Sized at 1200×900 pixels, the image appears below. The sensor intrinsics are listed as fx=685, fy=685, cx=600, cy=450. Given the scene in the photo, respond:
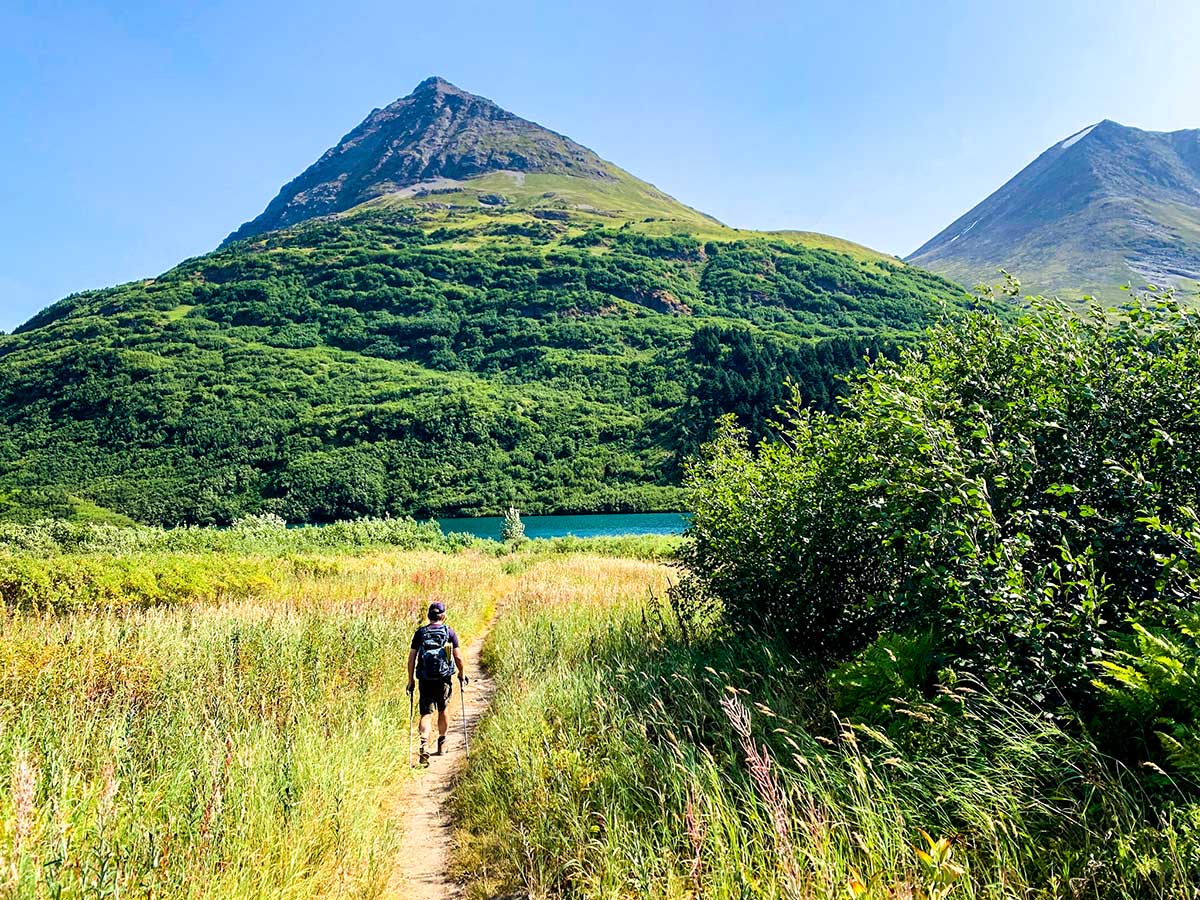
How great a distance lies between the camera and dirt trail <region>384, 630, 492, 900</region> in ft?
16.2

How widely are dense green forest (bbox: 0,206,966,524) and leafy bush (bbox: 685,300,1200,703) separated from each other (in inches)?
2385

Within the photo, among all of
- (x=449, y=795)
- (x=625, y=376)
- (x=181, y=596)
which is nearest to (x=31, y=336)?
(x=625, y=376)

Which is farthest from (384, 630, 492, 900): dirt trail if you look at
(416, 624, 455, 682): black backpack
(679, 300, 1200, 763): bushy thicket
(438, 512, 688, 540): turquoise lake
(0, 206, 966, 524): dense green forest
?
(438, 512, 688, 540): turquoise lake

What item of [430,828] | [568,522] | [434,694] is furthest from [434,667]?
[568,522]

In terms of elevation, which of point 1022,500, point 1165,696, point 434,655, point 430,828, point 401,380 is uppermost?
point 401,380

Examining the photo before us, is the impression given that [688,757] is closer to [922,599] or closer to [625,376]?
[922,599]

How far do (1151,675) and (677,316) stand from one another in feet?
596

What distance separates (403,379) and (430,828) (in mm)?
147758

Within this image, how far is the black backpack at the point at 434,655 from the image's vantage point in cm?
808

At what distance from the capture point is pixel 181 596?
1396 centimetres

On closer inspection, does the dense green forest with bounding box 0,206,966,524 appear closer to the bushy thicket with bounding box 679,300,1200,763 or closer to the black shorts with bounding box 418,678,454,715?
the black shorts with bounding box 418,678,454,715

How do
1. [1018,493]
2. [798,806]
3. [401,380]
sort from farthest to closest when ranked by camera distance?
[401,380] → [1018,493] → [798,806]

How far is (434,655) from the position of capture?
8.15 meters

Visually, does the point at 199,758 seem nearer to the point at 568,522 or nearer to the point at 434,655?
the point at 434,655
